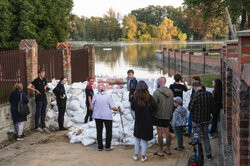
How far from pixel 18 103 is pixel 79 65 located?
7588 millimetres

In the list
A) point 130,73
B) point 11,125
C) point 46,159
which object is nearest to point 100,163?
point 46,159

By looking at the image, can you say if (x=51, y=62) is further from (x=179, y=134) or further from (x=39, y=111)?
(x=179, y=134)

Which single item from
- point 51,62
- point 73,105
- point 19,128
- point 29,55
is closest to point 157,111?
point 19,128

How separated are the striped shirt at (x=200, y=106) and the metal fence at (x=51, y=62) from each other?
7054 mm

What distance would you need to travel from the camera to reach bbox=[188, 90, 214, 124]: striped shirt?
6.41 m

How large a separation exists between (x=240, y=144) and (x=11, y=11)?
18230mm

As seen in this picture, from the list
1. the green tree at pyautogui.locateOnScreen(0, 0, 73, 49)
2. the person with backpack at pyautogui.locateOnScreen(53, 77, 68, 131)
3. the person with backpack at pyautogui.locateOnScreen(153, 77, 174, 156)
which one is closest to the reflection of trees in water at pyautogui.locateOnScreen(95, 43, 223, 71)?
the green tree at pyautogui.locateOnScreen(0, 0, 73, 49)

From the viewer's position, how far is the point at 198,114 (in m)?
6.47

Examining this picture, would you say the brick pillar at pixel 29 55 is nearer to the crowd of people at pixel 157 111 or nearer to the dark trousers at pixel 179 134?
the crowd of people at pixel 157 111

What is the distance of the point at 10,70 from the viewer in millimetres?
9633

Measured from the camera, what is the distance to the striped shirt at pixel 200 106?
6.41 metres

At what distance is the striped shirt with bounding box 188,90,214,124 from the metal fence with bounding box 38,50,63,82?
278 inches

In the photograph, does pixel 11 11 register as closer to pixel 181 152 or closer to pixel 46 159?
pixel 46 159

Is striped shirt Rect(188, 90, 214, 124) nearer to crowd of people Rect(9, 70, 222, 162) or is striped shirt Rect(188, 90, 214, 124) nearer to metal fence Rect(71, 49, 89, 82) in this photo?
crowd of people Rect(9, 70, 222, 162)
